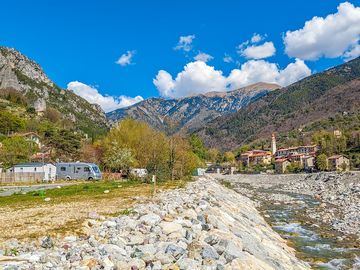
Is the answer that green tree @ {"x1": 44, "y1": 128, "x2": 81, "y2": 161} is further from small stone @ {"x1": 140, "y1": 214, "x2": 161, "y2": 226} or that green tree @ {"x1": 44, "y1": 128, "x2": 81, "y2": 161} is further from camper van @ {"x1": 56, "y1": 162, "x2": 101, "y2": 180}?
small stone @ {"x1": 140, "y1": 214, "x2": 161, "y2": 226}

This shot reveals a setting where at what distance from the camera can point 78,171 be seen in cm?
4825

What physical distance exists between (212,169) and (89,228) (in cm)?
13643

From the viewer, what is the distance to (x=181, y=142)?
150 ft

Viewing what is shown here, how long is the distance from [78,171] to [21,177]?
7.08 m

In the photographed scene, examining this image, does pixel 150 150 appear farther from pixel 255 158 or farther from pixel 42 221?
pixel 255 158

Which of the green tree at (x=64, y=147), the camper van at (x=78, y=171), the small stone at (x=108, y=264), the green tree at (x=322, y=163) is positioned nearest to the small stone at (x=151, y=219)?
the small stone at (x=108, y=264)

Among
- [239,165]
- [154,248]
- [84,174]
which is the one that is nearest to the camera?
[154,248]

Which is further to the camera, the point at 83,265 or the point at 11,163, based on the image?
the point at 11,163

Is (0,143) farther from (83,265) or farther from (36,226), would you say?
(83,265)

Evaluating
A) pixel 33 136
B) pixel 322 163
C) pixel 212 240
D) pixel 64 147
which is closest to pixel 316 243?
pixel 212 240

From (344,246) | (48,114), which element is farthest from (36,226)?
(48,114)

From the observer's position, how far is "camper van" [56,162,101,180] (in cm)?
4709

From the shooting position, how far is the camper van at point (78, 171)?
155 ft

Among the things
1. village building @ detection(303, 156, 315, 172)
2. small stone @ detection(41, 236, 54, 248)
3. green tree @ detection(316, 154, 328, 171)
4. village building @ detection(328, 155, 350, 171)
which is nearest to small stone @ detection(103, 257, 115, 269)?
small stone @ detection(41, 236, 54, 248)
